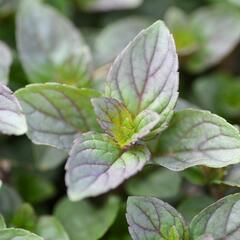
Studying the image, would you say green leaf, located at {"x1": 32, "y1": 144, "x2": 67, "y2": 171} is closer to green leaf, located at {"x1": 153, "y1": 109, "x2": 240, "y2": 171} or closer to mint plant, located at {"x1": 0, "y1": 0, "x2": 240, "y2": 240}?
mint plant, located at {"x1": 0, "y1": 0, "x2": 240, "y2": 240}

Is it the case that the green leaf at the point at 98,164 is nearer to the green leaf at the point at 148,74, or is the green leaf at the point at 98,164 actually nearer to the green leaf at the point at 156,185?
the green leaf at the point at 148,74

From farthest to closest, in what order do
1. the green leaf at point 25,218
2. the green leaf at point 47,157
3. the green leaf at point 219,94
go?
the green leaf at point 219,94, the green leaf at point 47,157, the green leaf at point 25,218

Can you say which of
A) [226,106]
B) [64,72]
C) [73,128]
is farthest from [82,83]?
[226,106]

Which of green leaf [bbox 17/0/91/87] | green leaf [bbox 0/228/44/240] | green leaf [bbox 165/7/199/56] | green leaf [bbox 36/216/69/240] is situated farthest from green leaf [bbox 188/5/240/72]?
green leaf [bbox 0/228/44/240]

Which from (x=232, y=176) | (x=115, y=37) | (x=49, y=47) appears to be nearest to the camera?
(x=232, y=176)

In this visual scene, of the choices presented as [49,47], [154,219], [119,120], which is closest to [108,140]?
[119,120]

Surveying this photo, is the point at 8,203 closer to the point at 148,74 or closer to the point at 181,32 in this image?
the point at 148,74

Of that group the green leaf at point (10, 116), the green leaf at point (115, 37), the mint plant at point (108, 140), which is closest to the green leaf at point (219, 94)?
the mint plant at point (108, 140)
